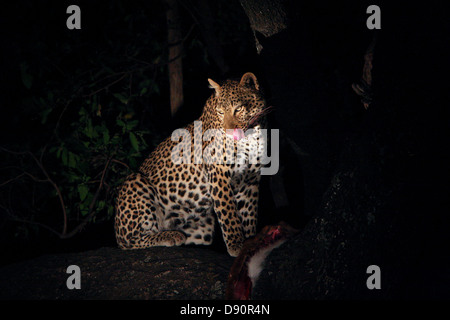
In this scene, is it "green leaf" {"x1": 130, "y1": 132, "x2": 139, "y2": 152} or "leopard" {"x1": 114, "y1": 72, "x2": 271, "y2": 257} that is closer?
"leopard" {"x1": 114, "y1": 72, "x2": 271, "y2": 257}

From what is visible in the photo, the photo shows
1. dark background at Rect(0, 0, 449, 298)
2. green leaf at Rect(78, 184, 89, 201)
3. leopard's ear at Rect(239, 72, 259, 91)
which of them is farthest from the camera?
green leaf at Rect(78, 184, 89, 201)

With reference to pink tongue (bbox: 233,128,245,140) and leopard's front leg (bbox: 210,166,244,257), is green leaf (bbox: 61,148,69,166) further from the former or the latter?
pink tongue (bbox: 233,128,245,140)

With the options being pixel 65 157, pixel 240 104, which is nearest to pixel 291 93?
pixel 240 104

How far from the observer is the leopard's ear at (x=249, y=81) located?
146 inches

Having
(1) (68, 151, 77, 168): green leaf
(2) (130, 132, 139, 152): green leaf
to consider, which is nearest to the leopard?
(2) (130, 132, 139, 152): green leaf

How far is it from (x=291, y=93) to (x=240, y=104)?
2.10ft

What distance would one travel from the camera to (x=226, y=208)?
A: 3674 mm

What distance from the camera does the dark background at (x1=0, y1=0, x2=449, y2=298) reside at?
2023 mm

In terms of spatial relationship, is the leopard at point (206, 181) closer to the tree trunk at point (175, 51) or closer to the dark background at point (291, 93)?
the dark background at point (291, 93)

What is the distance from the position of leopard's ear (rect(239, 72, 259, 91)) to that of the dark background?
27cm

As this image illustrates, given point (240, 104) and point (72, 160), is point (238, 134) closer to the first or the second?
point (240, 104)

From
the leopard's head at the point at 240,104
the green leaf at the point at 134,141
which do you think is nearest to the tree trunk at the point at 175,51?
the green leaf at the point at 134,141

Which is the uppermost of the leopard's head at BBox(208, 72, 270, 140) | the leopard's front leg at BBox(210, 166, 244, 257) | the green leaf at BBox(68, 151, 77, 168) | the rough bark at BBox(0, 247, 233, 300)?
the leopard's head at BBox(208, 72, 270, 140)
